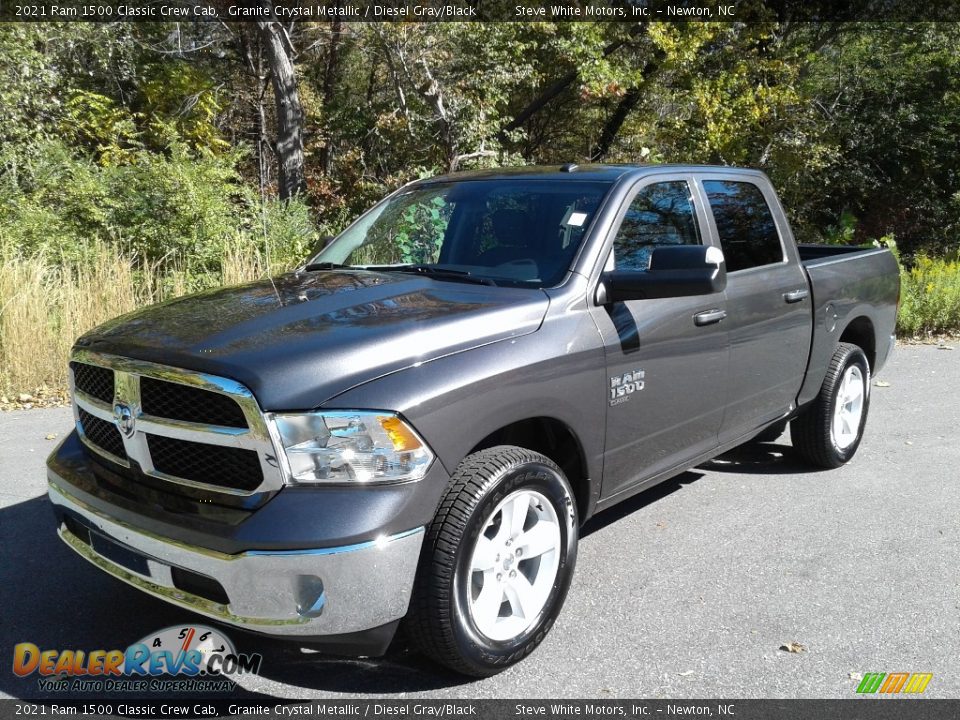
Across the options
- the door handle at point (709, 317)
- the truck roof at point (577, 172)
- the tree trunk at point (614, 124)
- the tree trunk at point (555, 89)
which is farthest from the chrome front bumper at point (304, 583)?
the tree trunk at point (614, 124)

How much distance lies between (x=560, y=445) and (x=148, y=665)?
5.93 ft

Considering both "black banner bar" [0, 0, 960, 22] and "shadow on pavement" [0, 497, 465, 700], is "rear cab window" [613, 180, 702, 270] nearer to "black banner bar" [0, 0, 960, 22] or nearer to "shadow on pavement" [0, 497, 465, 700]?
"shadow on pavement" [0, 497, 465, 700]

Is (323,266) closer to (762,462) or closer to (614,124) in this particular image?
(762,462)

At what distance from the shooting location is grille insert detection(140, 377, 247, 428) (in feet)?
8.99

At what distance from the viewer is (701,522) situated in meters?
4.74

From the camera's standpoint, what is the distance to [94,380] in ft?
10.7

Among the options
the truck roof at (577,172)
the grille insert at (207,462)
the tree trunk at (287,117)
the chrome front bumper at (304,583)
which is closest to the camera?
the chrome front bumper at (304,583)

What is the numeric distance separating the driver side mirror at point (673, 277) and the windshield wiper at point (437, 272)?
1.73ft

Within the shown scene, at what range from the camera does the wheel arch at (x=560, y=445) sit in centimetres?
338

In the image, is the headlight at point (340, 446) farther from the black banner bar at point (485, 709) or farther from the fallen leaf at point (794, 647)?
the fallen leaf at point (794, 647)

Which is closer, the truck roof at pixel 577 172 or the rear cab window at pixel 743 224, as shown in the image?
the truck roof at pixel 577 172

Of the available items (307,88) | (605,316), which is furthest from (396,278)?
(307,88)

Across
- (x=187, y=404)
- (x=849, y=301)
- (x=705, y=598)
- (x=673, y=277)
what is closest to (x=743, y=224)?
(x=849, y=301)

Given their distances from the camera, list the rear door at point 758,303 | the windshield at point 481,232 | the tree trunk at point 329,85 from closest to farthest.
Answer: the windshield at point 481,232 → the rear door at point 758,303 → the tree trunk at point 329,85
